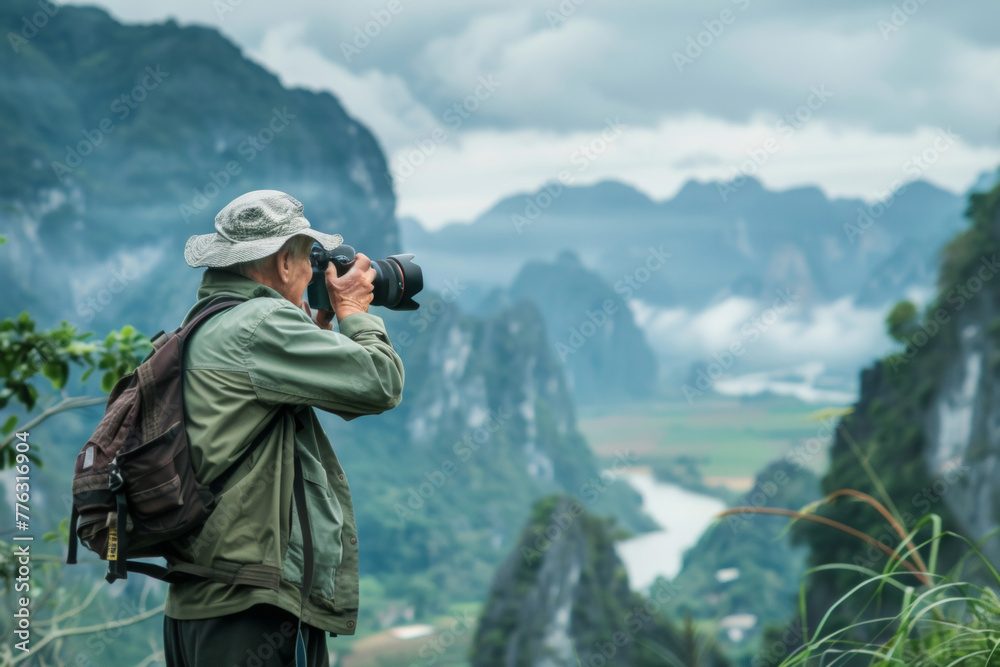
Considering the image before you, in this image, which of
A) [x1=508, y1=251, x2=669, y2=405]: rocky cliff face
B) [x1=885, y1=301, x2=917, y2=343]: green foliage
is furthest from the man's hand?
[x1=508, y1=251, x2=669, y2=405]: rocky cliff face

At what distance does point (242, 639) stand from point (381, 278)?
670 millimetres

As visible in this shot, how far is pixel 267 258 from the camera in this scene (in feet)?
4.99

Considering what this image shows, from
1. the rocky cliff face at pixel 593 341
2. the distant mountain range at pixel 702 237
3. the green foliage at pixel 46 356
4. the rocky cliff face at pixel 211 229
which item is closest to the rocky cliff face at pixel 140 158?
the rocky cliff face at pixel 211 229

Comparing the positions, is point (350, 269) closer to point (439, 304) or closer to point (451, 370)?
point (439, 304)

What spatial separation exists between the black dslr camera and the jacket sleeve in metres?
0.24

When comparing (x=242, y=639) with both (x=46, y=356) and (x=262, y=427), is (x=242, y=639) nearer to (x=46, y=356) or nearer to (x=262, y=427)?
(x=262, y=427)

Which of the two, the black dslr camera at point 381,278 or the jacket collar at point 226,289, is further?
the black dslr camera at point 381,278

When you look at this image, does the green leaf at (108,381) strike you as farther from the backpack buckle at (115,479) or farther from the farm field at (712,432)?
the farm field at (712,432)

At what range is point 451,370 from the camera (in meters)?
63.6

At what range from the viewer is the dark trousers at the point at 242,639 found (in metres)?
1.36

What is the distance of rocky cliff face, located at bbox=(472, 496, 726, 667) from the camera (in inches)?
1204

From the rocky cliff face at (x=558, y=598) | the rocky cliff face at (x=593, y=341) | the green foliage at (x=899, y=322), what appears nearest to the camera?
the green foliage at (x=899, y=322)

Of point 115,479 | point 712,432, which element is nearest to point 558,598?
point 115,479

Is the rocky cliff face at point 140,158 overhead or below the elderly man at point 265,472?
overhead
